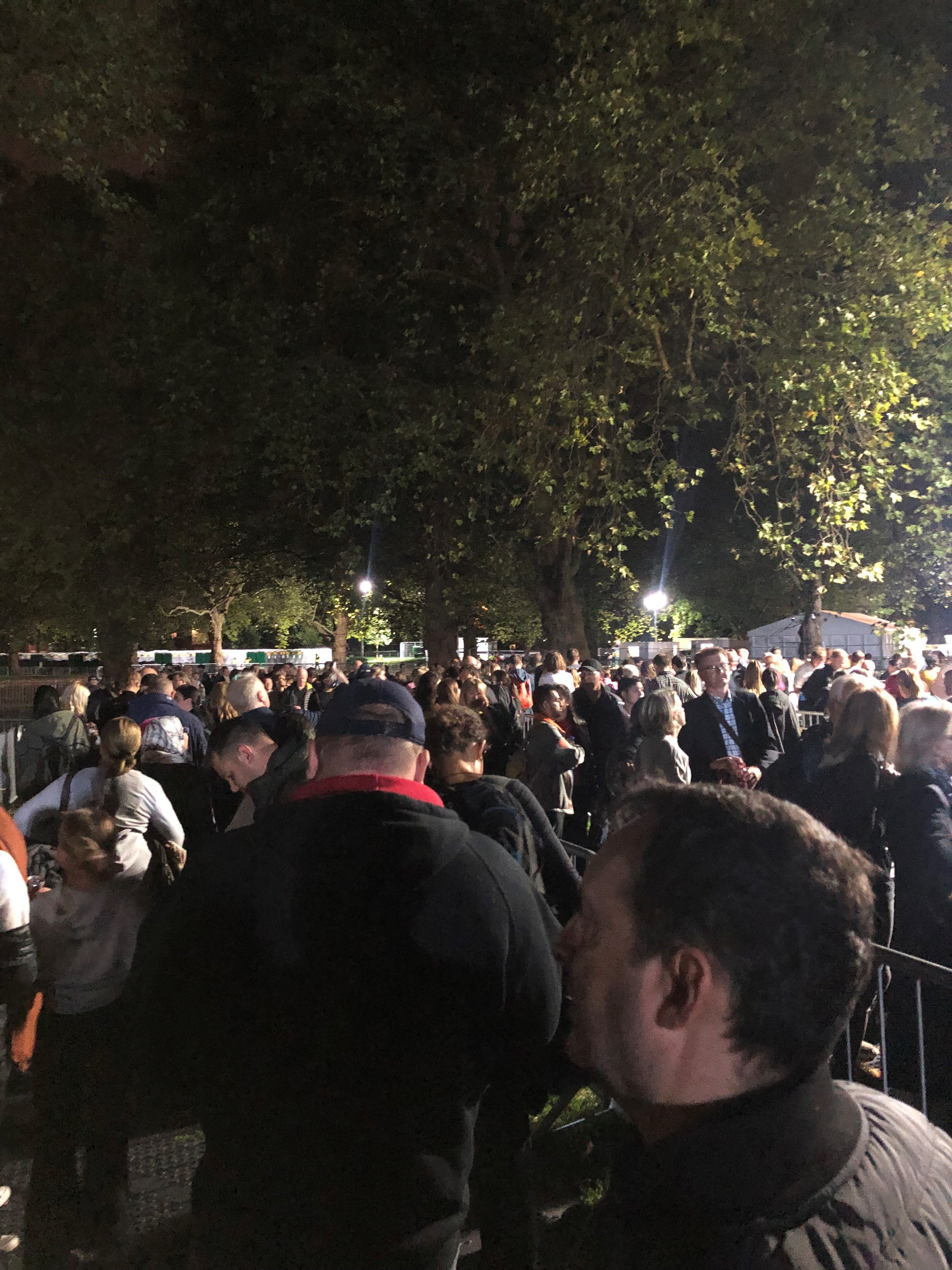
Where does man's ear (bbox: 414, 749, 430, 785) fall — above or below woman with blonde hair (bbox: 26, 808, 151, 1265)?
above

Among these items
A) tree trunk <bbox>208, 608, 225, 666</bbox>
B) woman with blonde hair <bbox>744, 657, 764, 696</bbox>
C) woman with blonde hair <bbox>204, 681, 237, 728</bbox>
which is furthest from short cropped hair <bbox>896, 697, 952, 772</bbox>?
tree trunk <bbox>208, 608, 225, 666</bbox>

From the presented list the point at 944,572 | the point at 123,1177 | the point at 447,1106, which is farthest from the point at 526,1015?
the point at 944,572

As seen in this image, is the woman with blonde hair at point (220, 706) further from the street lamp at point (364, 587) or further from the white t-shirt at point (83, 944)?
the street lamp at point (364, 587)

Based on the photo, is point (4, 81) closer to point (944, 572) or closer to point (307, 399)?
point (307, 399)

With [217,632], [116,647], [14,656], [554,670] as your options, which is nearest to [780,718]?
[554,670]

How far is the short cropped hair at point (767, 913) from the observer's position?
112cm

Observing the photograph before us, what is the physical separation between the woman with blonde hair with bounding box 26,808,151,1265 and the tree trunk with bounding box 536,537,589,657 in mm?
15022

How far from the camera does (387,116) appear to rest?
523 inches

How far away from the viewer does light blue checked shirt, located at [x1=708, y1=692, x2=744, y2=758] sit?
24.6 ft

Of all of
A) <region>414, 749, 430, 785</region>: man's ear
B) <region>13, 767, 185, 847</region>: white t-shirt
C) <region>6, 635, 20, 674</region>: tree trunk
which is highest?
<region>414, 749, 430, 785</region>: man's ear

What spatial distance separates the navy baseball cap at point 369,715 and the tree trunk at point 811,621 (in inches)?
968

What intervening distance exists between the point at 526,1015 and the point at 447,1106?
0.25 metres

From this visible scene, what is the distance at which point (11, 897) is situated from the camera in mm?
3369

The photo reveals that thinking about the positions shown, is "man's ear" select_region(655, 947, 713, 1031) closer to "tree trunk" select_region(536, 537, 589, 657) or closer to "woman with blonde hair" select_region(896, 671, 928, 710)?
"woman with blonde hair" select_region(896, 671, 928, 710)
